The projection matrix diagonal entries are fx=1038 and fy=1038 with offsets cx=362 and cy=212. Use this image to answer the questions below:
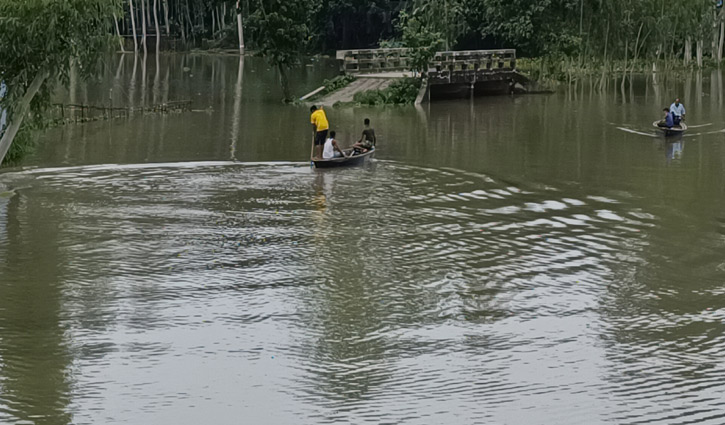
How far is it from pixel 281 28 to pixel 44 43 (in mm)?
25686

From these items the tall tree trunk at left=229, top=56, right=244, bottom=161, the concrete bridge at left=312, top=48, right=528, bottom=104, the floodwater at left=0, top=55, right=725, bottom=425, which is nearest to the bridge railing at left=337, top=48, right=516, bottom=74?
the concrete bridge at left=312, top=48, right=528, bottom=104

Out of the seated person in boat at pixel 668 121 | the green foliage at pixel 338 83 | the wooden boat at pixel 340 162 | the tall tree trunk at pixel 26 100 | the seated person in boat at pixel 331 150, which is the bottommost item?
the wooden boat at pixel 340 162

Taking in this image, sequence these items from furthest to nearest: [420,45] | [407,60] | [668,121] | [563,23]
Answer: [563,23], [407,60], [420,45], [668,121]

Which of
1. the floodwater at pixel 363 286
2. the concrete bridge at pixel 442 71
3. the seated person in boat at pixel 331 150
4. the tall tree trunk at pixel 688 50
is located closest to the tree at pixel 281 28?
the concrete bridge at pixel 442 71

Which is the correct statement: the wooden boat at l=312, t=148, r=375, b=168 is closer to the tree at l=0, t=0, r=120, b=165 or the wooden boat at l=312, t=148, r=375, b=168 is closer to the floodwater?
the floodwater

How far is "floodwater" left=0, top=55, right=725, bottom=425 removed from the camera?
39.1ft

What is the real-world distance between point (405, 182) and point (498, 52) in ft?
103

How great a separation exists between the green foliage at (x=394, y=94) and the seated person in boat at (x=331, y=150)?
2047cm

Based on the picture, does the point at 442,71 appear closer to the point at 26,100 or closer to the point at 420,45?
the point at 420,45

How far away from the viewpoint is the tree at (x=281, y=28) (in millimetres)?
47406

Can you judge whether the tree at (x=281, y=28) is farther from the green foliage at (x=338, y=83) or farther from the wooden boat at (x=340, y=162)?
the wooden boat at (x=340, y=162)

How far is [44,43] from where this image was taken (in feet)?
74.6

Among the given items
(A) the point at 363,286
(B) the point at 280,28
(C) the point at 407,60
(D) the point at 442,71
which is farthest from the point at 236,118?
(A) the point at 363,286

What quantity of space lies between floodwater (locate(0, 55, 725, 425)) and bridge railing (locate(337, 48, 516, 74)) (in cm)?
1966
